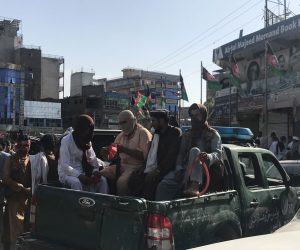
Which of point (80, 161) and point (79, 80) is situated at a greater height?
point (79, 80)

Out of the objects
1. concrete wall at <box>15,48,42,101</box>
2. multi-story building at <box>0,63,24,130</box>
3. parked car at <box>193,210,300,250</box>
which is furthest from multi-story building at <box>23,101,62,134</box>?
parked car at <box>193,210,300,250</box>

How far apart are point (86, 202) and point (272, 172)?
286 cm

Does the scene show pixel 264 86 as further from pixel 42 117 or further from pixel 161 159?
pixel 42 117

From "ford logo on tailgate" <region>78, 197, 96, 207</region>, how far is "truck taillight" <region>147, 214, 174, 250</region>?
0.60m

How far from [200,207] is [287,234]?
3.50 feet

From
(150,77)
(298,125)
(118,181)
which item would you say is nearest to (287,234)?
(118,181)

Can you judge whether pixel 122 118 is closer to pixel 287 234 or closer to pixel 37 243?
pixel 37 243

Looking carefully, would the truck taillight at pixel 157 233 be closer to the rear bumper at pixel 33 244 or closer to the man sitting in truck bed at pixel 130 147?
the rear bumper at pixel 33 244

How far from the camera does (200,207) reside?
425 cm

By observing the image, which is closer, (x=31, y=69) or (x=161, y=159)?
(x=161, y=159)

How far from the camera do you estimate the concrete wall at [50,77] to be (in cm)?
8956

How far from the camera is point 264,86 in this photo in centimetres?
3038

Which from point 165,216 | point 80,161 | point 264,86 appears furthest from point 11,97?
point 165,216

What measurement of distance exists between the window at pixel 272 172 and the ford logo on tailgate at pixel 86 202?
256cm
